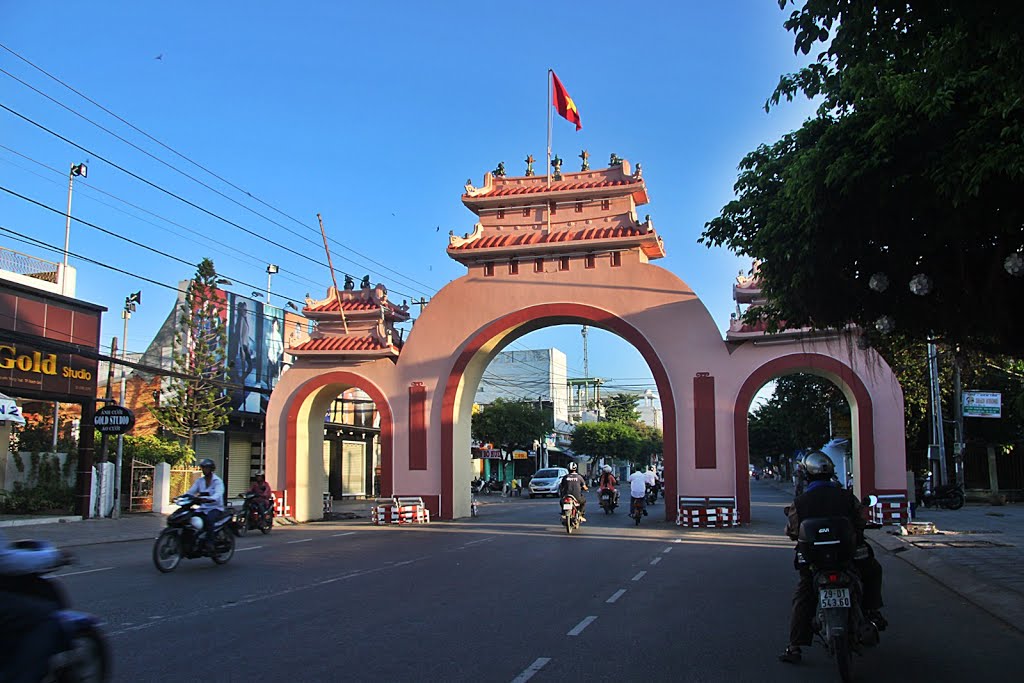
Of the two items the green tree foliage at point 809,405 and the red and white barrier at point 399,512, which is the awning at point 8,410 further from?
the green tree foliage at point 809,405

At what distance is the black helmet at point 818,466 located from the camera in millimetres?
7074

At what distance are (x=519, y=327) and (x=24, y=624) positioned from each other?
70.5 ft

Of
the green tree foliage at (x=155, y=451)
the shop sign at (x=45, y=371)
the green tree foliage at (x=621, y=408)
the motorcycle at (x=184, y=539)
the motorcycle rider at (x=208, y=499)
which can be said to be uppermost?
the green tree foliage at (x=621, y=408)

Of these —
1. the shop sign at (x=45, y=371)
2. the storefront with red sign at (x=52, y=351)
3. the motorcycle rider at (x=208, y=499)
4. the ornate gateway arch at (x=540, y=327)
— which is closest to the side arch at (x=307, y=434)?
the ornate gateway arch at (x=540, y=327)

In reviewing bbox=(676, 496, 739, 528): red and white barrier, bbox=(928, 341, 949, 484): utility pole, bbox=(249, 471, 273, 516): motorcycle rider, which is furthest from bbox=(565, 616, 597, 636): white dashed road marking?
bbox=(928, 341, 949, 484): utility pole

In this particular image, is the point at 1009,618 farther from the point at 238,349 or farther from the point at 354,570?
the point at 238,349

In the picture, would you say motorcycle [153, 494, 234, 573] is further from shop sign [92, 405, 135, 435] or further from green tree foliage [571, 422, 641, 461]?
green tree foliage [571, 422, 641, 461]

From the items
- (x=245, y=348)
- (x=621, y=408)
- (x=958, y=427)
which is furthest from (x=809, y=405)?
(x=621, y=408)

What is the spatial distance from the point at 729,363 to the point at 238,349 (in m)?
23.1

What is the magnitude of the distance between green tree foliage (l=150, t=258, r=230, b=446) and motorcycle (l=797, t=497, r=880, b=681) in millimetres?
24919

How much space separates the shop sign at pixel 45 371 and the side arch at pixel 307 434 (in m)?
5.69

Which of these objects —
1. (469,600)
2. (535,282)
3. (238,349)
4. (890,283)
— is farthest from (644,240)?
(238,349)

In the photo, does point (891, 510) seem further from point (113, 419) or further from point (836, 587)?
point (113, 419)

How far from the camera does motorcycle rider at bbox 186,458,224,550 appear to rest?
42.4ft
